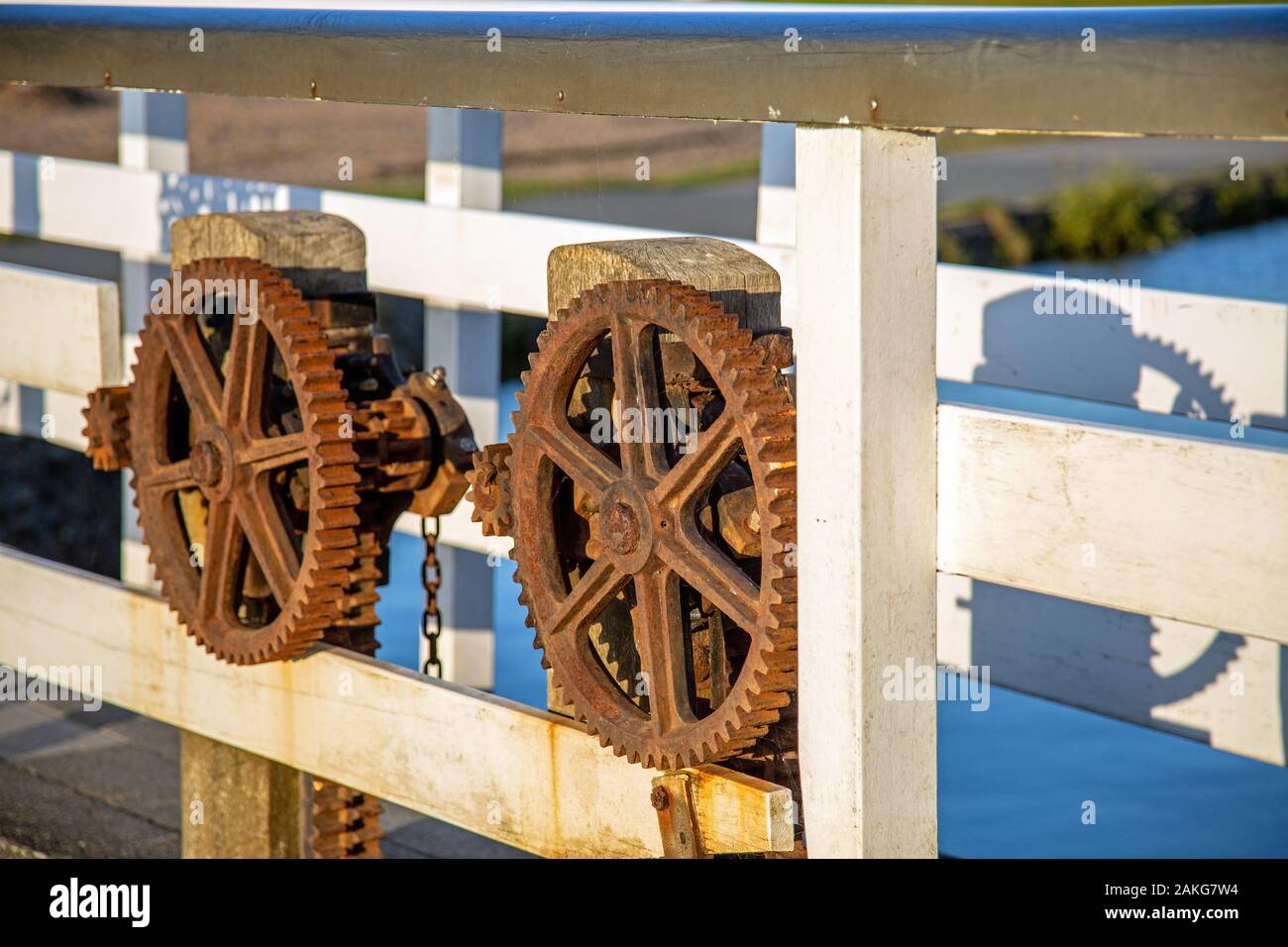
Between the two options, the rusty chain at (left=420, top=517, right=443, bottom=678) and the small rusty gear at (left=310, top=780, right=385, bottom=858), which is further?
the small rusty gear at (left=310, top=780, right=385, bottom=858)

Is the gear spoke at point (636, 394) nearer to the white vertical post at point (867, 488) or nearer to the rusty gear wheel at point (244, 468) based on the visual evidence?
the white vertical post at point (867, 488)

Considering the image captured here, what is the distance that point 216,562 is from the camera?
302cm

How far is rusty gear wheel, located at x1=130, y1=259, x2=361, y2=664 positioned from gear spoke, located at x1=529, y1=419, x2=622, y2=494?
19.0 inches

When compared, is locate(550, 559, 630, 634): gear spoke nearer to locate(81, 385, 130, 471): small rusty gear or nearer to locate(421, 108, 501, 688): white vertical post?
locate(81, 385, 130, 471): small rusty gear

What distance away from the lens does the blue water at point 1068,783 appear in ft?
15.7

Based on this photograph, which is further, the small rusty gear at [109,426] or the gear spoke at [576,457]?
the small rusty gear at [109,426]

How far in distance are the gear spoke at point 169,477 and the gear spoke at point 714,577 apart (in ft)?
3.37

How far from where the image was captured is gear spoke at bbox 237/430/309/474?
2816 millimetres

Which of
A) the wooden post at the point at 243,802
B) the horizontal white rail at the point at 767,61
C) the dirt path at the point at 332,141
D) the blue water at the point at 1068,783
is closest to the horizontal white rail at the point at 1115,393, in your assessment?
the wooden post at the point at 243,802

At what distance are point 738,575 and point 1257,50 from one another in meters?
0.88

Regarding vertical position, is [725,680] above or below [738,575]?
below

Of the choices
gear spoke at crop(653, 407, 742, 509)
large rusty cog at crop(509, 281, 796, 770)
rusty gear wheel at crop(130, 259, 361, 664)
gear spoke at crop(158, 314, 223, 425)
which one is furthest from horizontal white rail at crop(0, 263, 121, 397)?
gear spoke at crop(653, 407, 742, 509)

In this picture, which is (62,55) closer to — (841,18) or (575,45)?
(575,45)
